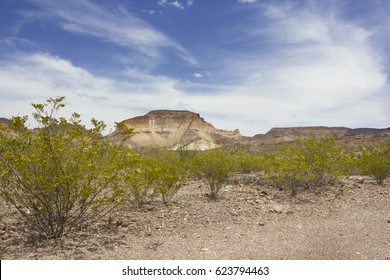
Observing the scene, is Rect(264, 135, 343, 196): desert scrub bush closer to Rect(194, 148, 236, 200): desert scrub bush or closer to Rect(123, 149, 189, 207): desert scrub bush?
Rect(194, 148, 236, 200): desert scrub bush

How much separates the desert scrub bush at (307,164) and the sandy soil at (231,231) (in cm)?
61

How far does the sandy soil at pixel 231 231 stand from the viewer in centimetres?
553

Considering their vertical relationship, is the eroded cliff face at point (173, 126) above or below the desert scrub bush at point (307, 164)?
above

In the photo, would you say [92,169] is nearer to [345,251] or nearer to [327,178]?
[345,251]

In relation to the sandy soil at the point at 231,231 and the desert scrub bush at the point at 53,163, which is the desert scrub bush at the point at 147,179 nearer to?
the sandy soil at the point at 231,231

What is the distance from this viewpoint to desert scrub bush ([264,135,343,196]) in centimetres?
971

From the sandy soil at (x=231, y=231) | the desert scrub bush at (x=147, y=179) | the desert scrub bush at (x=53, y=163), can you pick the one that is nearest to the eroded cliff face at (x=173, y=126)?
the sandy soil at (x=231, y=231)

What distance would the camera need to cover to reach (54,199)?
5727 mm

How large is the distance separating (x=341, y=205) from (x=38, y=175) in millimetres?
7324

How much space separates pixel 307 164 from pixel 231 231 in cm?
470

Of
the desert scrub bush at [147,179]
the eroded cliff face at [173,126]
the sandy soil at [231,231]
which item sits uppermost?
the eroded cliff face at [173,126]

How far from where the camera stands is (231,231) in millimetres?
6723
